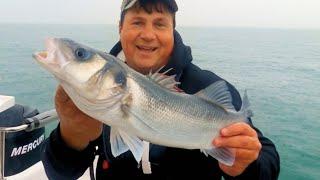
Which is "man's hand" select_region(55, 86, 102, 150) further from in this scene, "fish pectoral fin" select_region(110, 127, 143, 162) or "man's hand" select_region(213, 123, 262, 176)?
"man's hand" select_region(213, 123, 262, 176)

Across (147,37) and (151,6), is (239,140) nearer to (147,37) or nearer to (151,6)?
(147,37)

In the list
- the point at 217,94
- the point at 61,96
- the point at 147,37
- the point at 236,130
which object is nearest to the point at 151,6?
the point at 147,37

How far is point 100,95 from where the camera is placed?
2.05 metres

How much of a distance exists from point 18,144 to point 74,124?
236 centimetres

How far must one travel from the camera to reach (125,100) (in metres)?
2.04

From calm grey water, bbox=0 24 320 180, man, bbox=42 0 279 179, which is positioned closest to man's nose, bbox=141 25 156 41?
man, bbox=42 0 279 179

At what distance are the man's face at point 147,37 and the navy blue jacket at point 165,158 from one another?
13 centimetres

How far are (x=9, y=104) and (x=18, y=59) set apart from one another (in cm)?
2014

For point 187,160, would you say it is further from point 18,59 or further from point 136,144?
point 18,59

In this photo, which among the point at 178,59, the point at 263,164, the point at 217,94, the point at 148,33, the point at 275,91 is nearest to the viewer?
the point at 217,94

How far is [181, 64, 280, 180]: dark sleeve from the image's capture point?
263 centimetres

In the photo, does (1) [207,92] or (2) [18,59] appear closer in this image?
(1) [207,92]

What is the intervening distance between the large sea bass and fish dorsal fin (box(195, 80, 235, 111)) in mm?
101

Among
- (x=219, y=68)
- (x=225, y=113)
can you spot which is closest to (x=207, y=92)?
(x=225, y=113)
